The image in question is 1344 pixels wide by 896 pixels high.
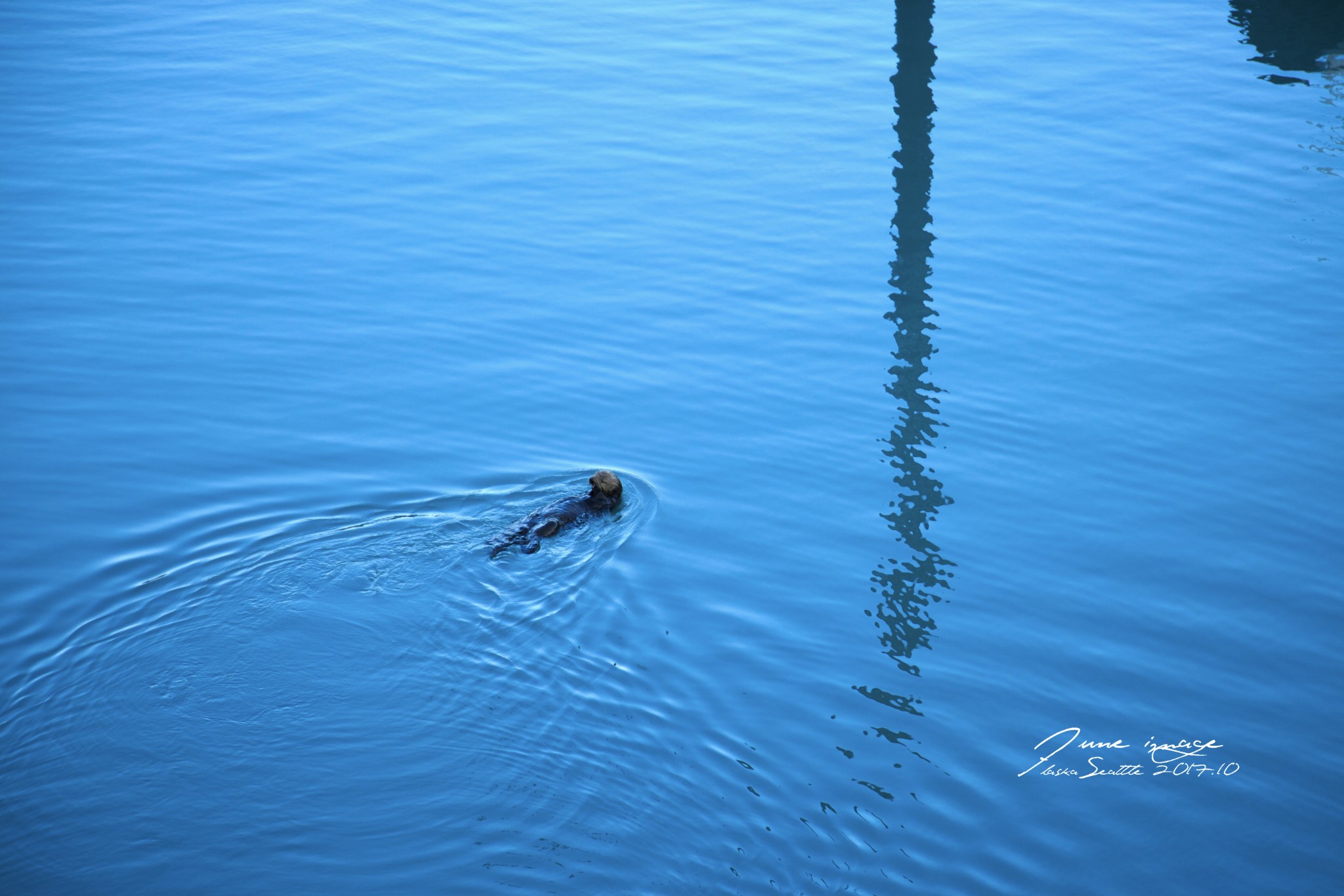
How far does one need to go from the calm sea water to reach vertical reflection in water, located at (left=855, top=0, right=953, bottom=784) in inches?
2.2

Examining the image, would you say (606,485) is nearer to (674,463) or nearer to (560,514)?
(560,514)

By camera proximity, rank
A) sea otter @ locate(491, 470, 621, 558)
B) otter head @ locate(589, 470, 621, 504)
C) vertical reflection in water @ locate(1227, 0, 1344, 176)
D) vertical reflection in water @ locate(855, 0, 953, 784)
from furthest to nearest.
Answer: vertical reflection in water @ locate(1227, 0, 1344, 176) < otter head @ locate(589, 470, 621, 504) < sea otter @ locate(491, 470, 621, 558) < vertical reflection in water @ locate(855, 0, 953, 784)

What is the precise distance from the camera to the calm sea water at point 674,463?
6273 mm

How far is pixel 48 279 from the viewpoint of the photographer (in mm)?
11383

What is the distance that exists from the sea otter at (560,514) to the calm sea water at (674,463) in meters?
0.15

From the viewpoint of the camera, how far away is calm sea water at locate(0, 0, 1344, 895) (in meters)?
6.27

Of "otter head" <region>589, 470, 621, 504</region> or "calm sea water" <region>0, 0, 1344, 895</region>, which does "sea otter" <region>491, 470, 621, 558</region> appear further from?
"calm sea water" <region>0, 0, 1344, 895</region>

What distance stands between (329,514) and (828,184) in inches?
293

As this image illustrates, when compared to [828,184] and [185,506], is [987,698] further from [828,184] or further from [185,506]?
[828,184]

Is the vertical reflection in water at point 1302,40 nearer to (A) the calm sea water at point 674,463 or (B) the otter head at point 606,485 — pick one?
(A) the calm sea water at point 674,463

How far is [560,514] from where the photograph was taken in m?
8.40

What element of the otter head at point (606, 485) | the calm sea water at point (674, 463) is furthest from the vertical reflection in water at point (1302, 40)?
the otter head at point (606, 485)
